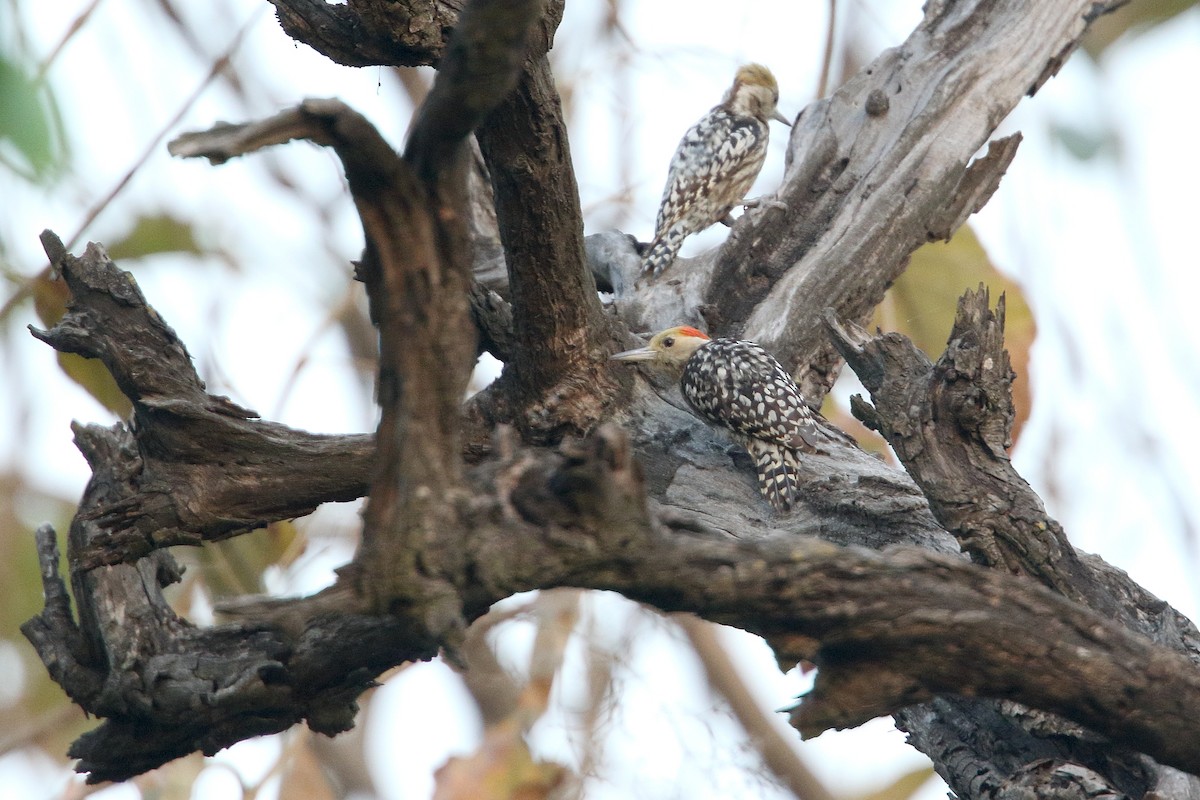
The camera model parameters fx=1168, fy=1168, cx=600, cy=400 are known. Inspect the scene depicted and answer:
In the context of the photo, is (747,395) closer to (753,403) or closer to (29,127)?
Result: (753,403)

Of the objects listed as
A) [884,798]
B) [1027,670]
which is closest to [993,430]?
[1027,670]

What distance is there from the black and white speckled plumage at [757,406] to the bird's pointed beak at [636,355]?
171mm

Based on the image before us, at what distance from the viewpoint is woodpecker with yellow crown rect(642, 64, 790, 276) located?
7148 mm

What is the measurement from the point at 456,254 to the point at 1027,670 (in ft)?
5.60

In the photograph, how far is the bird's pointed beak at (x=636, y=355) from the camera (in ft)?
15.3

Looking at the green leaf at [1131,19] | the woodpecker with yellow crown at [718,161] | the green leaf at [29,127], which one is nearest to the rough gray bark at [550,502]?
the green leaf at [29,127]

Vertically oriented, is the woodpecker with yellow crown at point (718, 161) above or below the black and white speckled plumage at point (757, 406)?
above

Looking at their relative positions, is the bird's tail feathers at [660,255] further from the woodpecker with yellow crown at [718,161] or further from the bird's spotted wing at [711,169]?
the bird's spotted wing at [711,169]

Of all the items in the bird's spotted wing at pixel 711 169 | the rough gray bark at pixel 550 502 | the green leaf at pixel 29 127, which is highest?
the bird's spotted wing at pixel 711 169

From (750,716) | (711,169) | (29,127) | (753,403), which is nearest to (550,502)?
(29,127)

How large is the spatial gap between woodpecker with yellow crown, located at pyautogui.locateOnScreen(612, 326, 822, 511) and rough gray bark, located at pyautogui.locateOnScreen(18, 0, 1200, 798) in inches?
4.0

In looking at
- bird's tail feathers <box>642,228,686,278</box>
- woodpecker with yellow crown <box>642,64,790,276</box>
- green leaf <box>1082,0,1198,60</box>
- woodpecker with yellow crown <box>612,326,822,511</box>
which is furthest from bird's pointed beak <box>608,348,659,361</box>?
green leaf <box>1082,0,1198,60</box>

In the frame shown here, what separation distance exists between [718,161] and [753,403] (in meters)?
3.05

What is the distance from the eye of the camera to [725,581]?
100.0 inches
